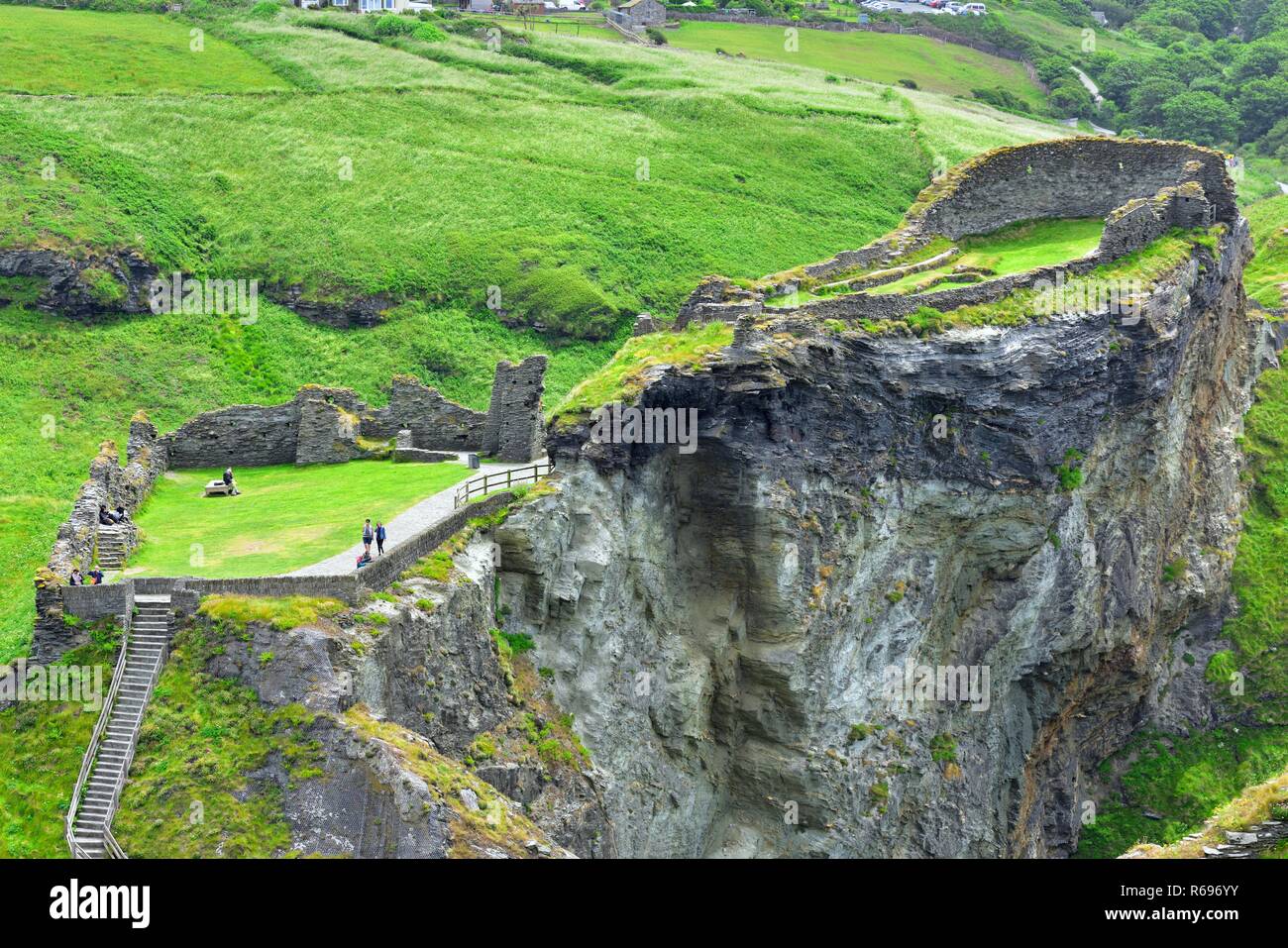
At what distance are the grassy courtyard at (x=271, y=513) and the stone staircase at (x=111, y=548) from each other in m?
0.31

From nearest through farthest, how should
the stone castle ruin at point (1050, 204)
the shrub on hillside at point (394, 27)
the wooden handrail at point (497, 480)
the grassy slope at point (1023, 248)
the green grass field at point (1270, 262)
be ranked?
the wooden handrail at point (497, 480)
the stone castle ruin at point (1050, 204)
the grassy slope at point (1023, 248)
the green grass field at point (1270, 262)
the shrub on hillside at point (394, 27)

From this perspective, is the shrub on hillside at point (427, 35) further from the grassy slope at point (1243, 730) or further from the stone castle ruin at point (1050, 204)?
the grassy slope at point (1243, 730)

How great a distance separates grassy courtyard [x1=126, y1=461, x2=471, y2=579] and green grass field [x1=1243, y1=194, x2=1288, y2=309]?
46.5 m

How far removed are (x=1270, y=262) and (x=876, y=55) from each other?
74536 mm

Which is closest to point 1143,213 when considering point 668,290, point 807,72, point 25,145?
point 668,290

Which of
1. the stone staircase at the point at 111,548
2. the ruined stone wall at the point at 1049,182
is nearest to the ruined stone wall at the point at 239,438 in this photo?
the stone staircase at the point at 111,548

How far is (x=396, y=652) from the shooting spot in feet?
102

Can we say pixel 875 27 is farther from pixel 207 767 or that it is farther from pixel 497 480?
pixel 207 767

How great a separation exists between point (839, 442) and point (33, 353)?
40191mm

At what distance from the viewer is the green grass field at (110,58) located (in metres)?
94.3

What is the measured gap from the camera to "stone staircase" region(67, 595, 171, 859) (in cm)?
2684

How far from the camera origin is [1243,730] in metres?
57.0

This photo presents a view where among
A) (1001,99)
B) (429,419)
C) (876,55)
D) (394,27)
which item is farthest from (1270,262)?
(876,55)

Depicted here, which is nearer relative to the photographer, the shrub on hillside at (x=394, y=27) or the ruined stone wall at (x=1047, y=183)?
the ruined stone wall at (x=1047, y=183)
